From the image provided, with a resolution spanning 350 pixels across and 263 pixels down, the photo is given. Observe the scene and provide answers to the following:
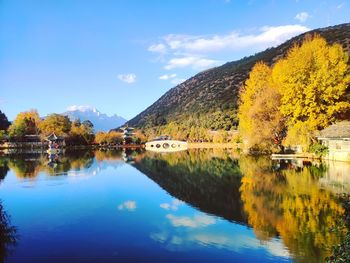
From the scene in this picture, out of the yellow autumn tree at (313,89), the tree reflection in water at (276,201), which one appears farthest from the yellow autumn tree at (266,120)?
the tree reflection in water at (276,201)

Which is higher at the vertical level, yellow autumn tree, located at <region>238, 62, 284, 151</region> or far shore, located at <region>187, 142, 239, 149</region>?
yellow autumn tree, located at <region>238, 62, 284, 151</region>

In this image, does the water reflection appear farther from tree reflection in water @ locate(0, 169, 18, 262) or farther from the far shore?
the far shore

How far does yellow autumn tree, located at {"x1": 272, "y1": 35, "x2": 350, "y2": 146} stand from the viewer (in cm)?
4031

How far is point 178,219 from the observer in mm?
17062

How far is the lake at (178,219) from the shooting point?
484 inches

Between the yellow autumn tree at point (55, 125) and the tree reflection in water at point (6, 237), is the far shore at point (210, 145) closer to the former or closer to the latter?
the yellow autumn tree at point (55, 125)

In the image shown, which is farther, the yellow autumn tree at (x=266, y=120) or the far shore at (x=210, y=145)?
the far shore at (x=210, y=145)

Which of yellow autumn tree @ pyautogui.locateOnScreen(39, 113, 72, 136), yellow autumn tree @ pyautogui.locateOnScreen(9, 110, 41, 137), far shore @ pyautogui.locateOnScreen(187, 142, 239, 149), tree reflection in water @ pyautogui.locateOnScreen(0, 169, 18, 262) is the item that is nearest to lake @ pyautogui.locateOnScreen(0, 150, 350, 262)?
tree reflection in water @ pyautogui.locateOnScreen(0, 169, 18, 262)

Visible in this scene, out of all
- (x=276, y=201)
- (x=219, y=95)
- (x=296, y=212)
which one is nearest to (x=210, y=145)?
(x=219, y=95)

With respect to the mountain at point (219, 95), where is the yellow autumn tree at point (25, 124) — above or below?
below

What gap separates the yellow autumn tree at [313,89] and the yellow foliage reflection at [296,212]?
14.8 metres

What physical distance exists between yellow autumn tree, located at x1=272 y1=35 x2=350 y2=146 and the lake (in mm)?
12233

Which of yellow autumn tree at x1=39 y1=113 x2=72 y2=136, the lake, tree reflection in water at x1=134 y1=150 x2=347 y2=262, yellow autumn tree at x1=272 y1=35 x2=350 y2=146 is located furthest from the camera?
yellow autumn tree at x1=39 y1=113 x2=72 y2=136

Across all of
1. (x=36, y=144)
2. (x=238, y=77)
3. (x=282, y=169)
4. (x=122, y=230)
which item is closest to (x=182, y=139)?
(x=36, y=144)
